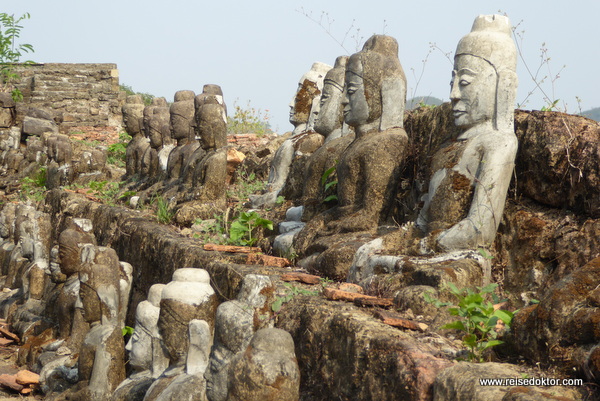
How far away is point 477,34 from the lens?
18.9 ft

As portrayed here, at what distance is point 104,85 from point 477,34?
2297 cm

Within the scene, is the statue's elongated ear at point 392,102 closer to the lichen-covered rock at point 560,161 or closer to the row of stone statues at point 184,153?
the lichen-covered rock at point 560,161

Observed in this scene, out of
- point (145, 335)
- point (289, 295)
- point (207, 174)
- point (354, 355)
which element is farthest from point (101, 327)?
point (354, 355)

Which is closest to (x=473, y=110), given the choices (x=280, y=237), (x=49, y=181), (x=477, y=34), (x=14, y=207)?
(x=477, y=34)

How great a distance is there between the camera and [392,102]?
695 cm

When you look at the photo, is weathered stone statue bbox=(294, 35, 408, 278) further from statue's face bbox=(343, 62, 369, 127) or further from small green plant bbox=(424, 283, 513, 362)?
small green plant bbox=(424, 283, 513, 362)

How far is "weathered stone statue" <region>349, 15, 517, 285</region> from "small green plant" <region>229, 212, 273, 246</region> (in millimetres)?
2193

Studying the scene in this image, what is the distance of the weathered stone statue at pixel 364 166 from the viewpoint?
20.7ft

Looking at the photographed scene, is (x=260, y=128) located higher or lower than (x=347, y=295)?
higher

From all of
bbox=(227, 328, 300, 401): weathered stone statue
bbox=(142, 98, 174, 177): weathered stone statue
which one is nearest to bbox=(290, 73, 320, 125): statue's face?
bbox=(142, 98, 174, 177): weathered stone statue

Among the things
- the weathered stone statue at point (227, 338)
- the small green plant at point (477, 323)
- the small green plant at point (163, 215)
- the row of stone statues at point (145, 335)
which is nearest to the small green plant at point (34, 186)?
the row of stone statues at point (145, 335)

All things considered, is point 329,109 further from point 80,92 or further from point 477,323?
point 80,92

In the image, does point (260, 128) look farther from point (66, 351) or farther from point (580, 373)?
point (580, 373)

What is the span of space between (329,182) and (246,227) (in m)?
0.97
